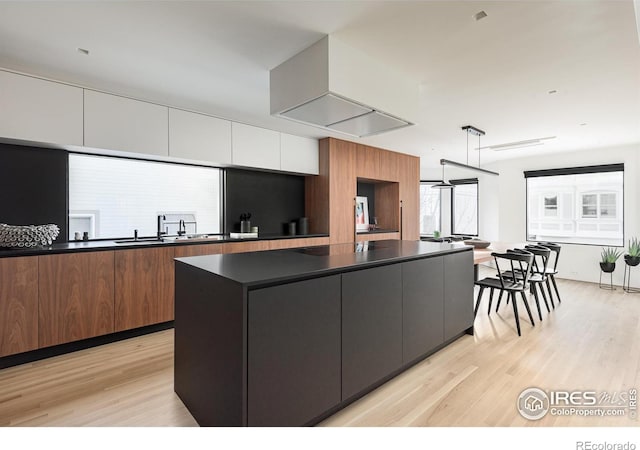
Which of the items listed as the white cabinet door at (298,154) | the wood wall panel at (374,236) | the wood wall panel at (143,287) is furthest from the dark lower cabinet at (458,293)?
the wood wall panel at (143,287)

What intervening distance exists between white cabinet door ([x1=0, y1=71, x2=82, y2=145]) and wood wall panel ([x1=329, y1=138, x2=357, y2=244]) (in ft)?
10.2

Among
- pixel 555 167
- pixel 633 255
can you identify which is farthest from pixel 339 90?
pixel 555 167

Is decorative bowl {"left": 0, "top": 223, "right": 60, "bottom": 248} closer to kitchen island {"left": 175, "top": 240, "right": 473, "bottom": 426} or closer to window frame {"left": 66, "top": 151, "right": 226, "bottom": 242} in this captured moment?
window frame {"left": 66, "top": 151, "right": 226, "bottom": 242}

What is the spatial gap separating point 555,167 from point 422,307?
571 centimetres

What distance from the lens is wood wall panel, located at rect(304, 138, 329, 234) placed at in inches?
191

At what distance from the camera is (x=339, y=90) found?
2227 millimetres

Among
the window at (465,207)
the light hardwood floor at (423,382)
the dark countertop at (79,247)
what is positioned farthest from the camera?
the window at (465,207)

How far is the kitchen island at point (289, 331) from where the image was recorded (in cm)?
149

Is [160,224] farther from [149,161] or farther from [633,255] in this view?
[633,255]

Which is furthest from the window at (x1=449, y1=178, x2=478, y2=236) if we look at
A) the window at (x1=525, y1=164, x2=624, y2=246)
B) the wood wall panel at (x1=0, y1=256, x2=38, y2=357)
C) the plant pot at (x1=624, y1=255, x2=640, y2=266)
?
the wood wall panel at (x1=0, y1=256, x2=38, y2=357)

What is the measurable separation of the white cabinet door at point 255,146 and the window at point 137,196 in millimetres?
491

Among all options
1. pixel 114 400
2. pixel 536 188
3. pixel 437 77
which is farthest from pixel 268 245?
pixel 536 188

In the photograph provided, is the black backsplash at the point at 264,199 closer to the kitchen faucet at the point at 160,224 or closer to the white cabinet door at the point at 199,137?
the white cabinet door at the point at 199,137

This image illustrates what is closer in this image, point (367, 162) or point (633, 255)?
point (633, 255)
